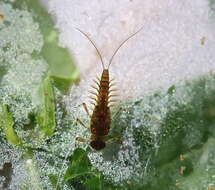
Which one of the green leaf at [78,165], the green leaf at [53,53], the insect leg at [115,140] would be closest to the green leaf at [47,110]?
the green leaf at [53,53]

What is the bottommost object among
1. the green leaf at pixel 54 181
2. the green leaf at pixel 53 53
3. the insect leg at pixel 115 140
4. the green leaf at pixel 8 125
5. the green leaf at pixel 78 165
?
the green leaf at pixel 54 181

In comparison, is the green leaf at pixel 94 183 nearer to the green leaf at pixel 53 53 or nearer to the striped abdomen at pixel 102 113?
the striped abdomen at pixel 102 113

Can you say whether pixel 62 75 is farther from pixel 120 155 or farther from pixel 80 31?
pixel 120 155

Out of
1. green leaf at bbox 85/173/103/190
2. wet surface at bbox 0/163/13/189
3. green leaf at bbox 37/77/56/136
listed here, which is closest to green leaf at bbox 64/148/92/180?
green leaf at bbox 85/173/103/190

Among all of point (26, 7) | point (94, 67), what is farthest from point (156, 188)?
point (26, 7)

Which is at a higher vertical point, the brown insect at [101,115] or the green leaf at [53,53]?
the green leaf at [53,53]
